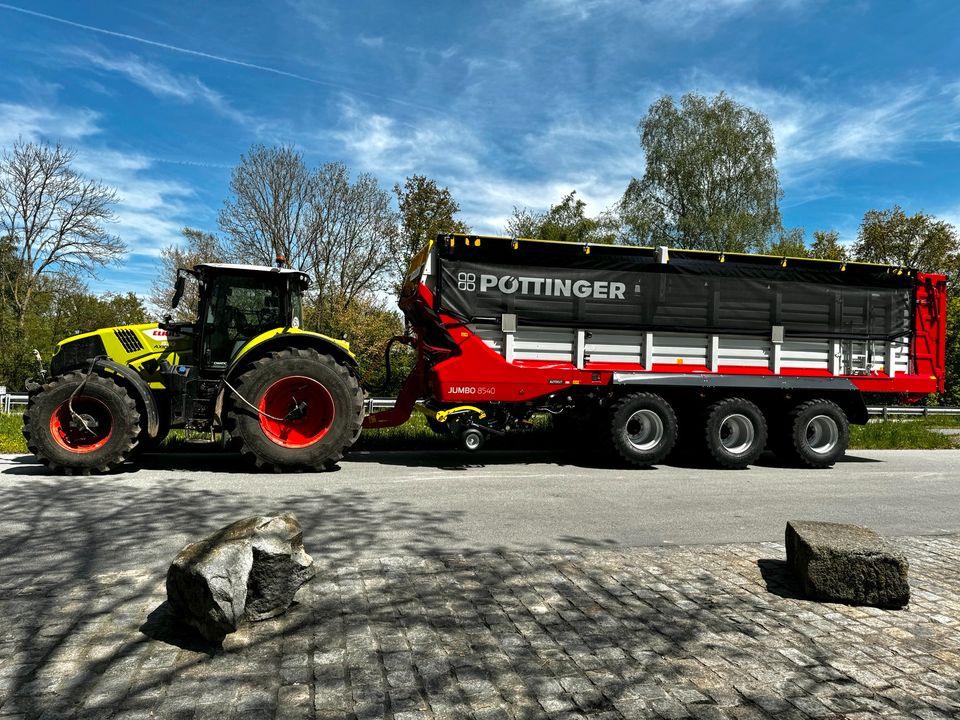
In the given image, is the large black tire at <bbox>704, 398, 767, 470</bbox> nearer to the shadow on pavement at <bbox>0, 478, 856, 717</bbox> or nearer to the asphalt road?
the asphalt road

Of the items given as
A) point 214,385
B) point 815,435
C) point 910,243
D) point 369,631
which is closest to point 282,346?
point 214,385

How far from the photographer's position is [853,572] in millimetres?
3961

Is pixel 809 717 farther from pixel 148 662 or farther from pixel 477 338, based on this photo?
pixel 477 338

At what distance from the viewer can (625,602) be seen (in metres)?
3.88

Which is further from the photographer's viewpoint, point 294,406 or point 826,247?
point 826,247

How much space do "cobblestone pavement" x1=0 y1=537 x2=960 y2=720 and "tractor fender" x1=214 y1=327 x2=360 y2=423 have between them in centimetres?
434

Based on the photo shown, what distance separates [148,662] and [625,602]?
8.20 ft

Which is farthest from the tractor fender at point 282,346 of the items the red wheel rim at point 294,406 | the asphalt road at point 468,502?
the asphalt road at point 468,502

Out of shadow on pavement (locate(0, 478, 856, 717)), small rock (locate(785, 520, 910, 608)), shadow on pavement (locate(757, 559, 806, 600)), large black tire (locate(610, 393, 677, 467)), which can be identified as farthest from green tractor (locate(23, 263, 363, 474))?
small rock (locate(785, 520, 910, 608))

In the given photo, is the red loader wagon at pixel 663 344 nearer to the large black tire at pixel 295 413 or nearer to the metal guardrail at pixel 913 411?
the large black tire at pixel 295 413

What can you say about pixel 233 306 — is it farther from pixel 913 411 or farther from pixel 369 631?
pixel 913 411

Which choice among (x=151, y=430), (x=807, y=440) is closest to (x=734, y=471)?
(x=807, y=440)

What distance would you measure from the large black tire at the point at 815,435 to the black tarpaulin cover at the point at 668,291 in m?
1.12

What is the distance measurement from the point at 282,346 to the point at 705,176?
27665 mm
